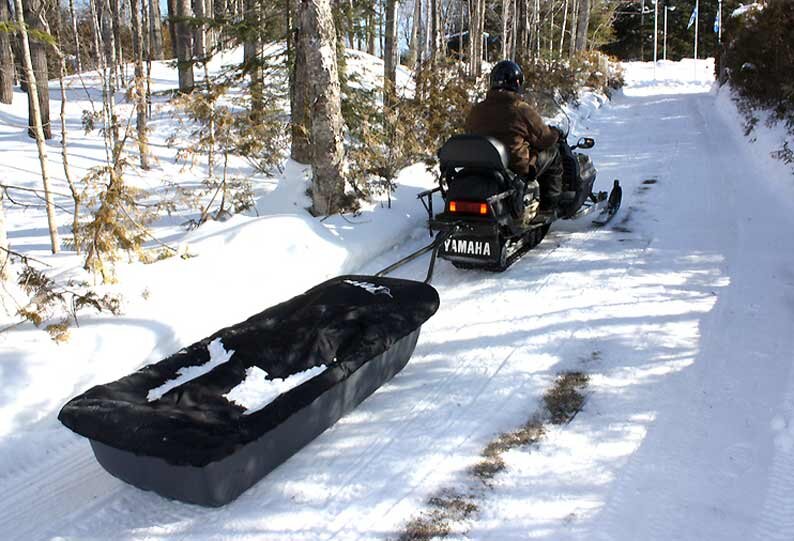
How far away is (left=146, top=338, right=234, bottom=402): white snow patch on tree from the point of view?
3.07 metres

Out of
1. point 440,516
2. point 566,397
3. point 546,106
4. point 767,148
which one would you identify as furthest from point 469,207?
point 546,106

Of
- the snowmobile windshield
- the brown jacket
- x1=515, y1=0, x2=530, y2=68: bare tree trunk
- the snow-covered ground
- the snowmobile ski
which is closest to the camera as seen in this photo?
the snow-covered ground

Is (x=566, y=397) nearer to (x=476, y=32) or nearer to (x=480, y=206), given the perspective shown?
(x=480, y=206)

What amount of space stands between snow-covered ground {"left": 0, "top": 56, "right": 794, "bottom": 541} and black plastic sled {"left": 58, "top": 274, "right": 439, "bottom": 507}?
0.74 feet

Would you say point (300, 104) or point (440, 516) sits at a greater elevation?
point (300, 104)

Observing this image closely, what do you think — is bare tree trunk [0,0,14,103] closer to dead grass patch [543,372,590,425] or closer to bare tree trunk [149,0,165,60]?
bare tree trunk [149,0,165,60]

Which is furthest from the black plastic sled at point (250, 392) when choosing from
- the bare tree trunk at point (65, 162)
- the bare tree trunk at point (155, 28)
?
the bare tree trunk at point (155, 28)

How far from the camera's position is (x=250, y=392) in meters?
3.13

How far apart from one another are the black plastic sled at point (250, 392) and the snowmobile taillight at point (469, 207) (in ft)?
5.04

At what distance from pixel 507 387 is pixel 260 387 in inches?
60.3

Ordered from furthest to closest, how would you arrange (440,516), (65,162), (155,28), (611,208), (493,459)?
(155,28) → (65,162) → (611,208) → (493,459) → (440,516)

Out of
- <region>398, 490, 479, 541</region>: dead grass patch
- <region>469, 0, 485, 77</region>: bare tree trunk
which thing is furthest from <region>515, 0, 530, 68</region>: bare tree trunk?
<region>398, 490, 479, 541</region>: dead grass patch

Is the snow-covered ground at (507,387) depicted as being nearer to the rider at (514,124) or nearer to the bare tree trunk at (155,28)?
the rider at (514,124)

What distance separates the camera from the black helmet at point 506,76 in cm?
593
